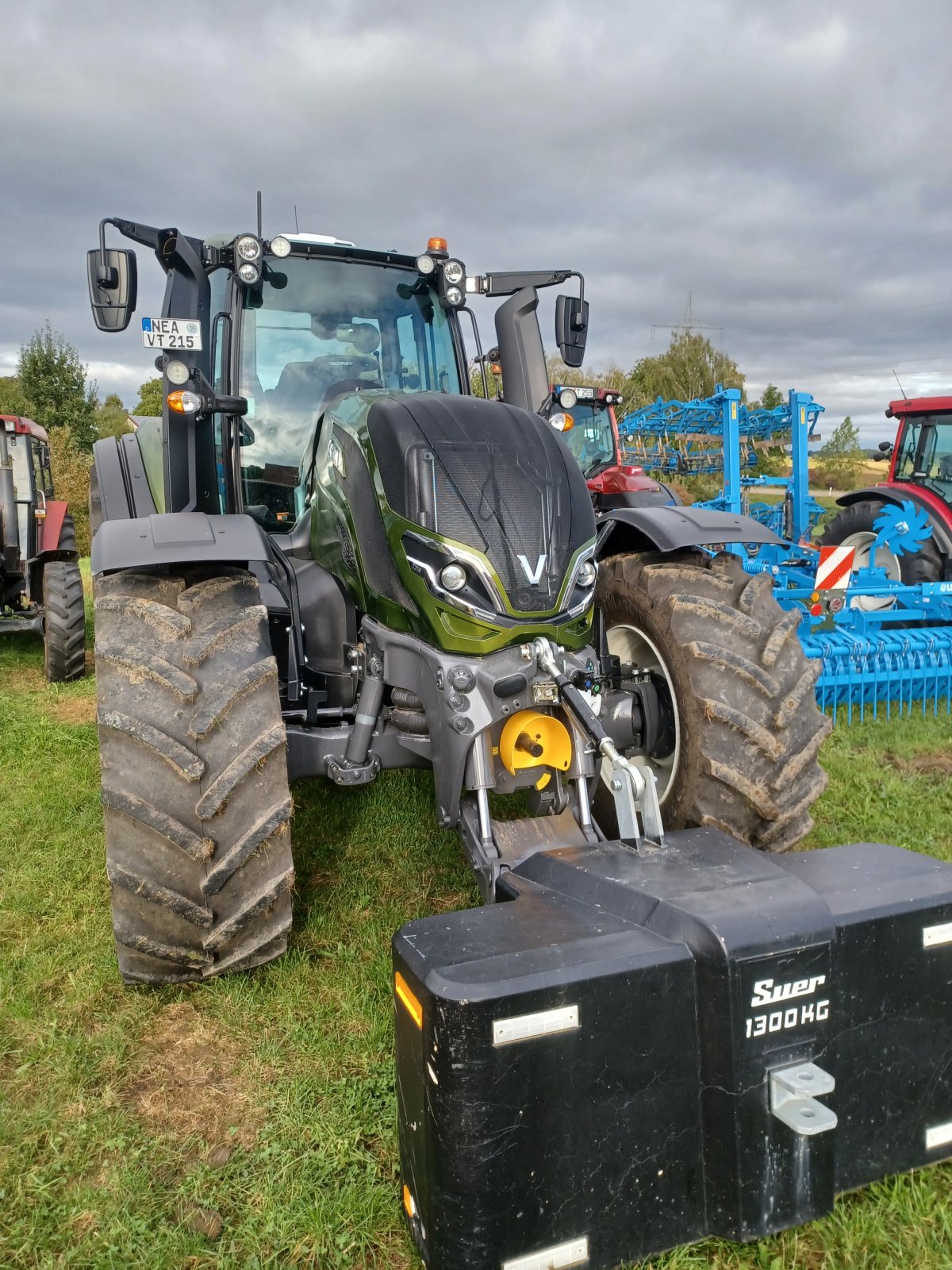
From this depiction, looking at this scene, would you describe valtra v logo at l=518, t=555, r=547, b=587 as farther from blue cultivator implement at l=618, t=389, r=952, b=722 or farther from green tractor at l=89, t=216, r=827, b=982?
blue cultivator implement at l=618, t=389, r=952, b=722

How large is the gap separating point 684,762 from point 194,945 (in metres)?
1.47

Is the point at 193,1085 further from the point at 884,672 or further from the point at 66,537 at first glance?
the point at 66,537

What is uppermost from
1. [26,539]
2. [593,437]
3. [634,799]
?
[593,437]

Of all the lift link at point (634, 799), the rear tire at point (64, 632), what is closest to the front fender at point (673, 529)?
the lift link at point (634, 799)

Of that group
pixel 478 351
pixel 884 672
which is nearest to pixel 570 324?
pixel 478 351

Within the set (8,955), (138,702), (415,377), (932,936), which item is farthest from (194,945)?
(415,377)

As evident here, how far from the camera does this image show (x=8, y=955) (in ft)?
9.95

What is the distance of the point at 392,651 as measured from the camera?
278 centimetres

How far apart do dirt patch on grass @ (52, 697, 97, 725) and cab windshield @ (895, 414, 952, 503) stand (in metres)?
7.57

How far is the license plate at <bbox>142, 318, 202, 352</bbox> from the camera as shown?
2.95 metres

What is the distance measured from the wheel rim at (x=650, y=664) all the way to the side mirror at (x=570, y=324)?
1.07 meters

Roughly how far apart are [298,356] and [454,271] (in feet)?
2.41

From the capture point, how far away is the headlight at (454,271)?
12.7 ft

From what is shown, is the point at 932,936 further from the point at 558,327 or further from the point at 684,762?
the point at 558,327
